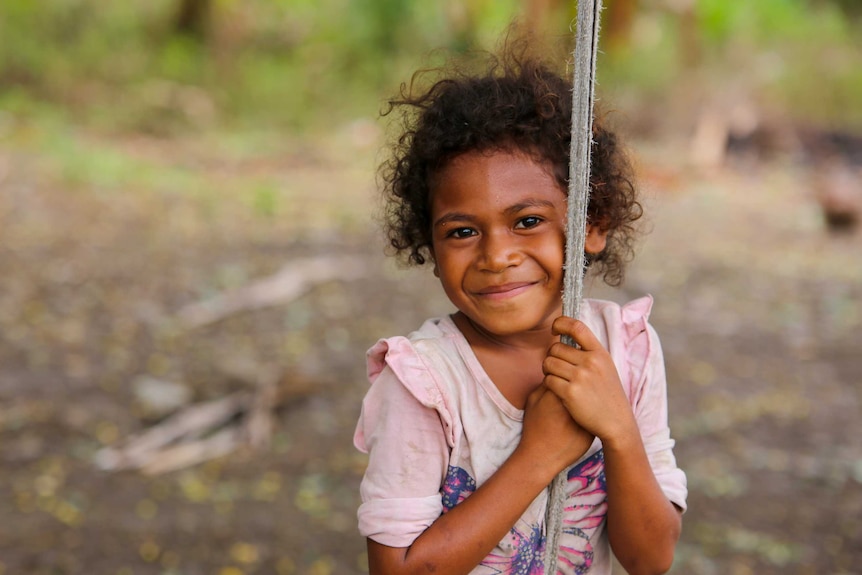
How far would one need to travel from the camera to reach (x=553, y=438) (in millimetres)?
1150

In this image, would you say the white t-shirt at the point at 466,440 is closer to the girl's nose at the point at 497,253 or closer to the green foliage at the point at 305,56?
the girl's nose at the point at 497,253

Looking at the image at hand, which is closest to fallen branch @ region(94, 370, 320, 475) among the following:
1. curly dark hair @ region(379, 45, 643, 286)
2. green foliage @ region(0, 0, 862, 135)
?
curly dark hair @ region(379, 45, 643, 286)

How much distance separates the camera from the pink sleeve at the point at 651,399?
50.4 inches

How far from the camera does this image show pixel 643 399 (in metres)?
1.28

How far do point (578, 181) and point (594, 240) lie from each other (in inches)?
9.5

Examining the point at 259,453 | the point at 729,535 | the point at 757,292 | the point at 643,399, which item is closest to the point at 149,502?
the point at 259,453

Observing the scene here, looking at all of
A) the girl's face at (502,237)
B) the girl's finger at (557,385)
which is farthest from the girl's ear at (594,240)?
the girl's finger at (557,385)

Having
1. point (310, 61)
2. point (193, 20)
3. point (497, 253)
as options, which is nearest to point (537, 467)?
point (497, 253)

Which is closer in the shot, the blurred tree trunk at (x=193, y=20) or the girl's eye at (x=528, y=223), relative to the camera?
the girl's eye at (x=528, y=223)

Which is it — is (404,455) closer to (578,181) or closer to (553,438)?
(553,438)

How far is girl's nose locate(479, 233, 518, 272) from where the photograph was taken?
119cm

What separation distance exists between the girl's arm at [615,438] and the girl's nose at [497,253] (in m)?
0.10

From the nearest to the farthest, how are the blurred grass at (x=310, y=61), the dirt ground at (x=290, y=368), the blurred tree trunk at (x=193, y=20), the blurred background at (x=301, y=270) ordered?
the dirt ground at (x=290, y=368)
the blurred background at (x=301, y=270)
the blurred grass at (x=310, y=61)
the blurred tree trunk at (x=193, y=20)

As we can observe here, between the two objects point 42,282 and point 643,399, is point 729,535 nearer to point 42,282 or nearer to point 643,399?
point 643,399
